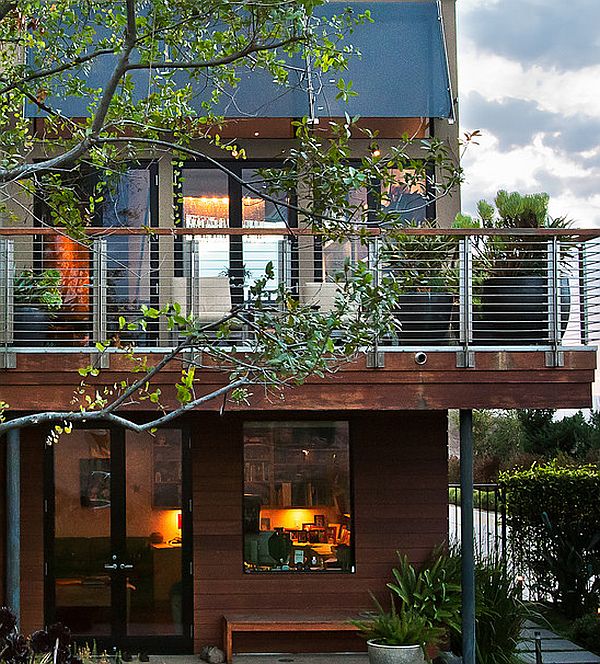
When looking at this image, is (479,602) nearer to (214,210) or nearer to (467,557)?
(467,557)

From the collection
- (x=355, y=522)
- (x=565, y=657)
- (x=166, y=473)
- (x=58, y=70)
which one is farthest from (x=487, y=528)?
(x=58, y=70)

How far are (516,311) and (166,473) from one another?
4428mm

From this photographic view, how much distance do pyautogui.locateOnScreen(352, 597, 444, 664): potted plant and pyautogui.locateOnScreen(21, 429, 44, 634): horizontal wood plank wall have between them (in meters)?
3.79

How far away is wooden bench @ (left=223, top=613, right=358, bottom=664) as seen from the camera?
12234 mm

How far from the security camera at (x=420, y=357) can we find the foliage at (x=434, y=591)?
8.07ft

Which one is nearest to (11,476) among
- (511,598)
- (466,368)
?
(466,368)

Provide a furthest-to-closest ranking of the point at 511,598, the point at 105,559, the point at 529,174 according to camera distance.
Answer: the point at 529,174 < the point at 105,559 < the point at 511,598

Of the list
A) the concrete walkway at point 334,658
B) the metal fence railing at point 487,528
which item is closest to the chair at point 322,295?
the metal fence railing at point 487,528

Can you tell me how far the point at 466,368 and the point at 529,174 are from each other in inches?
578

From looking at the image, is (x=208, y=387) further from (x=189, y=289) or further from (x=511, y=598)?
(x=511, y=598)

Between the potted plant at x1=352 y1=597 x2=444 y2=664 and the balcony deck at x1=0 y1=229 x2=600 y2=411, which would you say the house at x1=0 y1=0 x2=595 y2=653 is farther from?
the potted plant at x1=352 y1=597 x2=444 y2=664

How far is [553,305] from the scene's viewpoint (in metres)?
10.8

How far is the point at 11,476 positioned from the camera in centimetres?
1084

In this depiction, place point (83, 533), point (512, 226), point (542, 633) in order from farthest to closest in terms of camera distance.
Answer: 1. point (542, 633)
2. point (83, 533)
3. point (512, 226)
